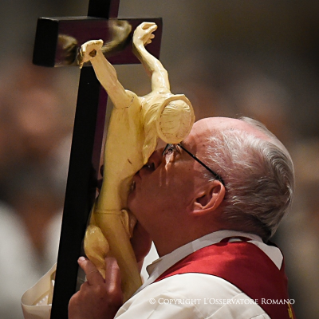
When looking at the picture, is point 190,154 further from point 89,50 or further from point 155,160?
point 89,50

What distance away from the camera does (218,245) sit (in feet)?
3.55

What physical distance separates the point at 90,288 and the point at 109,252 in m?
0.09

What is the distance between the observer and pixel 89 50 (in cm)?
97

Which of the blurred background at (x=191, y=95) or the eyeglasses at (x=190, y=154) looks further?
the blurred background at (x=191, y=95)

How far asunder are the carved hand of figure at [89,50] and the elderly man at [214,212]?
258 millimetres

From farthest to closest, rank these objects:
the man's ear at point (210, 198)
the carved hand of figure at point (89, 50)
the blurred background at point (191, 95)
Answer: the blurred background at point (191, 95) → the man's ear at point (210, 198) → the carved hand of figure at point (89, 50)

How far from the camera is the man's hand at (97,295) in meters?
1.07

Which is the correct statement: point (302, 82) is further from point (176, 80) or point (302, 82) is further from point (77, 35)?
point (77, 35)

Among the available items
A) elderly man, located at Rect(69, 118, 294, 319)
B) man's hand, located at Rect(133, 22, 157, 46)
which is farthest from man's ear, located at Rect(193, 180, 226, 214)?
man's hand, located at Rect(133, 22, 157, 46)

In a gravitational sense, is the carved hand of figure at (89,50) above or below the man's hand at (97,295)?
above

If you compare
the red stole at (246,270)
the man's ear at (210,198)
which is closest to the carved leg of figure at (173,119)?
the man's ear at (210,198)

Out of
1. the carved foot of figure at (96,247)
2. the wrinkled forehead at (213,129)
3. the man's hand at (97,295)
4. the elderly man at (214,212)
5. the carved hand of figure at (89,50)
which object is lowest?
the man's hand at (97,295)

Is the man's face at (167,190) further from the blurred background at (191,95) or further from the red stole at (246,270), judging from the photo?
the blurred background at (191,95)

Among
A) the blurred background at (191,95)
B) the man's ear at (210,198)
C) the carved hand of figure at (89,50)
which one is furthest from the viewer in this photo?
the blurred background at (191,95)
